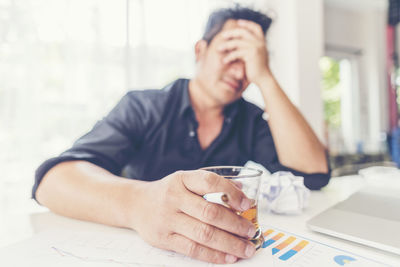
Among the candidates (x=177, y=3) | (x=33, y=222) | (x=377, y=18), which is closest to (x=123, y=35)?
(x=177, y=3)

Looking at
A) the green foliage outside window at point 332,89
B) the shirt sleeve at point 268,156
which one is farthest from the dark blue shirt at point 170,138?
the green foliage outside window at point 332,89

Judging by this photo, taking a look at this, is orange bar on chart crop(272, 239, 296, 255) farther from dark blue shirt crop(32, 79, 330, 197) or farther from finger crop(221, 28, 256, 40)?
finger crop(221, 28, 256, 40)

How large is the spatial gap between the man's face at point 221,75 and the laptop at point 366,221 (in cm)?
46

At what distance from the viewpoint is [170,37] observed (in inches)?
53.7

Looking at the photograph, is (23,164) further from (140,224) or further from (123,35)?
(140,224)

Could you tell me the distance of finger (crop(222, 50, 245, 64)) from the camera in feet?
2.53

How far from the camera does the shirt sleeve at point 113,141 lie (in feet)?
1.69

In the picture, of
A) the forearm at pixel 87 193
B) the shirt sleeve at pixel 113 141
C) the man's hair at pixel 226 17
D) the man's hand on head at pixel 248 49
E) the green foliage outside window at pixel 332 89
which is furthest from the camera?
the green foliage outside window at pixel 332 89

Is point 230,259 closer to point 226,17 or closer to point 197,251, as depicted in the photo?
point 197,251

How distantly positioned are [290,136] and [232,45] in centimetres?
33

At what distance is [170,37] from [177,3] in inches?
7.2

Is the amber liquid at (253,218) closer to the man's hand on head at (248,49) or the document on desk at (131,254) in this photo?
the document on desk at (131,254)

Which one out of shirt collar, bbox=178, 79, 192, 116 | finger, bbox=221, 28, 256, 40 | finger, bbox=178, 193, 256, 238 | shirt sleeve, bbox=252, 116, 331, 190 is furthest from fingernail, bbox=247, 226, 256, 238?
finger, bbox=221, 28, 256, 40

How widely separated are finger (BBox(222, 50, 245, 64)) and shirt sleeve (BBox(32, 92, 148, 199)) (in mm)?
306
